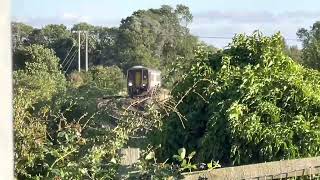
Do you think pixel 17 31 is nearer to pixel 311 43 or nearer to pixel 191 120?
pixel 191 120

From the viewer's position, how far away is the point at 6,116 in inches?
55.8

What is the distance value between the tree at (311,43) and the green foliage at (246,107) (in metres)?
18.9

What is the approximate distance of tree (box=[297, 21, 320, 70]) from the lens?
2576 cm

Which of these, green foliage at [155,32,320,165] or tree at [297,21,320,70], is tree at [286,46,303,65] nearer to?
green foliage at [155,32,320,165]

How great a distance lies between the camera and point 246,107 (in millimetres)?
5055

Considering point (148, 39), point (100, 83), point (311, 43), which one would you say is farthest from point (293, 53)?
point (148, 39)

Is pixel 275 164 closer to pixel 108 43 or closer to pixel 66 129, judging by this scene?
pixel 66 129

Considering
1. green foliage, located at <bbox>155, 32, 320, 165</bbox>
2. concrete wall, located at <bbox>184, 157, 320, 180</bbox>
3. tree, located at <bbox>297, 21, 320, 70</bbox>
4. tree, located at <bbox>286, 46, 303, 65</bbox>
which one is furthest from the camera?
tree, located at <bbox>297, 21, 320, 70</bbox>

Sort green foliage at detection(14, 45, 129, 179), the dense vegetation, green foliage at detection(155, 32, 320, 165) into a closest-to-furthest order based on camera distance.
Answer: green foliage at detection(14, 45, 129, 179) < the dense vegetation < green foliage at detection(155, 32, 320, 165)

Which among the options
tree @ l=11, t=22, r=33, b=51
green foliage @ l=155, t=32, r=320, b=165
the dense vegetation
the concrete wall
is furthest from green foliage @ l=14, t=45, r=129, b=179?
green foliage @ l=155, t=32, r=320, b=165

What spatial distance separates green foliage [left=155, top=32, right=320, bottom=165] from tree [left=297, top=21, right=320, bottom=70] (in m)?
18.9

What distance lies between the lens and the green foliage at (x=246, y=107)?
16.0 feet

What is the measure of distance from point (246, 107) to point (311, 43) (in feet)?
83.6

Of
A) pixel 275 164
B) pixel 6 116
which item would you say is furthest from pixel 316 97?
pixel 6 116
